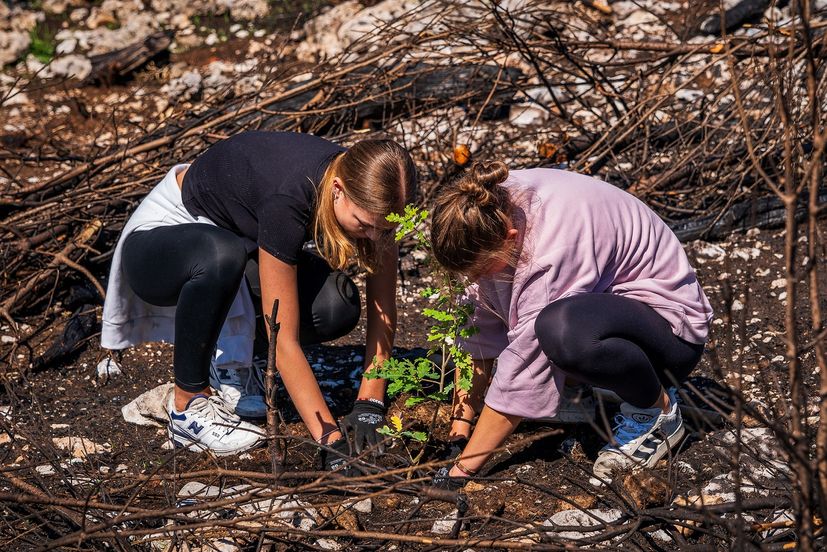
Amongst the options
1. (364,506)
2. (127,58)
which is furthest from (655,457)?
(127,58)

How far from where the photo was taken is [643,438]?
2.52m

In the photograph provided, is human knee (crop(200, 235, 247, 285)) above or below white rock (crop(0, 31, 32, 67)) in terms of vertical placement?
above

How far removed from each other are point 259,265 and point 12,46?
4.33 m

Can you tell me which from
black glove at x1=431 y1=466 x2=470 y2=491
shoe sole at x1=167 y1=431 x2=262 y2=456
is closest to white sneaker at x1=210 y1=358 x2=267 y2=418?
shoe sole at x1=167 y1=431 x2=262 y2=456

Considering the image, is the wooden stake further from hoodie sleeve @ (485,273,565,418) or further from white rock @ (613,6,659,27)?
white rock @ (613,6,659,27)

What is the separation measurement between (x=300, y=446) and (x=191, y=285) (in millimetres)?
603

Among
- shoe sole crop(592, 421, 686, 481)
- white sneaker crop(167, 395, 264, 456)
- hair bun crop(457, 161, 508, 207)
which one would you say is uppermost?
hair bun crop(457, 161, 508, 207)

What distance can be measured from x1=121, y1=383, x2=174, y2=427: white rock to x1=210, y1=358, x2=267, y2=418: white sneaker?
0.17 meters

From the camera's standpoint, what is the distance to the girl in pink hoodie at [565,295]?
2143mm

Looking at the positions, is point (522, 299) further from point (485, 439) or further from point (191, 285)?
point (191, 285)

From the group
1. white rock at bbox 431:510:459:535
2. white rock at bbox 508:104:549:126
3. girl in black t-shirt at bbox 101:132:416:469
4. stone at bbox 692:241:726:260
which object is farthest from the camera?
white rock at bbox 508:104:549:126

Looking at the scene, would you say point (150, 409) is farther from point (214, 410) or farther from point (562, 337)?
point (562, 337)

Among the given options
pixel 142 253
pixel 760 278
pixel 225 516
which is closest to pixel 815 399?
pixel 760 278

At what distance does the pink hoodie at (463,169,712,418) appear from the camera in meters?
2.21
